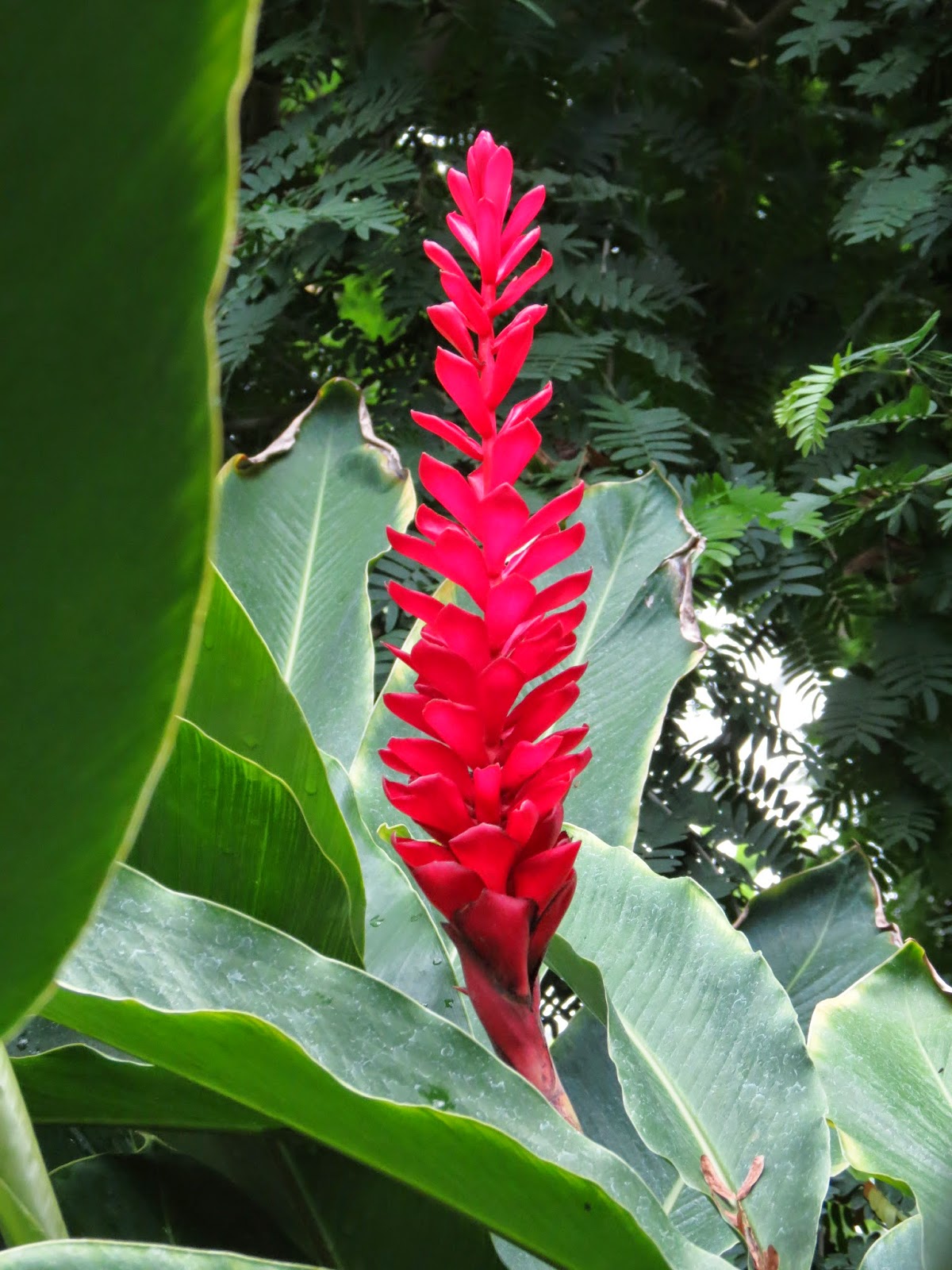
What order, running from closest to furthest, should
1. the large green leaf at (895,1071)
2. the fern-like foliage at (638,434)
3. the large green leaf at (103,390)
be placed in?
the large green leaf at (103,390)
the large green leaf at (895,1071)
the fern-like foliage at (638,434)

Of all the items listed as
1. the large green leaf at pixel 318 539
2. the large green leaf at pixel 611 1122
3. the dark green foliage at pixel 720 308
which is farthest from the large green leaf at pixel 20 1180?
the dark green foliage at pixel 720 308

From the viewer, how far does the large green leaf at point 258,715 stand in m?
0.44

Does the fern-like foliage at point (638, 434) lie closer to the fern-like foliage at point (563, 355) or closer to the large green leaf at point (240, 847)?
the fern-like foliage at point (563, 355)

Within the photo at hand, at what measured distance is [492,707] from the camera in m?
0.33

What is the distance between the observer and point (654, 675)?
54cm

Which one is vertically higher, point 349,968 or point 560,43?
point 560,43

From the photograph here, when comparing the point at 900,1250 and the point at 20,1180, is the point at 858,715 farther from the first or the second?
the point at 20,1180

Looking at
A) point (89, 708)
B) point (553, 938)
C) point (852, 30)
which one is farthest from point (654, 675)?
point (852, 30)

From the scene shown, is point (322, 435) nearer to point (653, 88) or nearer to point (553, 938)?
point (553, 938)

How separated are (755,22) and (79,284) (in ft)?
4.17

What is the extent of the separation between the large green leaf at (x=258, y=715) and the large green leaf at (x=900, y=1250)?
0.21 meters

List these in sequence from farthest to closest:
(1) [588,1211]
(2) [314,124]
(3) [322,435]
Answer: (2) [314,124] < (3) [322,435] < (1) [588,1211]

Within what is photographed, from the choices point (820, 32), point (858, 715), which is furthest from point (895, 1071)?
point (820, 32)

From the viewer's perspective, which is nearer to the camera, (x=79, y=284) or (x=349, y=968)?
(x=79, y=284)
